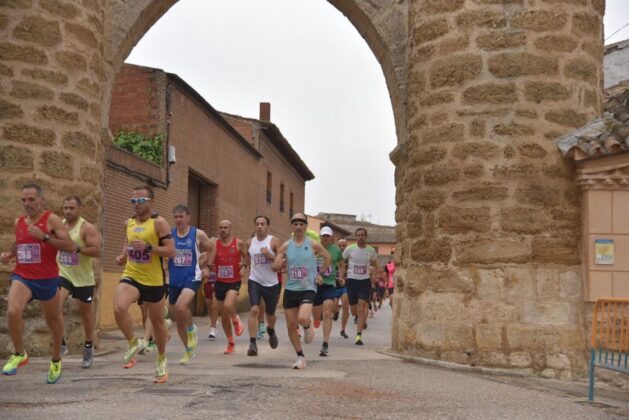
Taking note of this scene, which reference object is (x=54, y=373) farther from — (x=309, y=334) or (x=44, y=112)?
(x=309, y=334)

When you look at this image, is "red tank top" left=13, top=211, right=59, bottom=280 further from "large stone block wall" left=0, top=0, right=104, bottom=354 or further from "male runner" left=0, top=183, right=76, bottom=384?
"large stone block wall" left=0, top=0, right=104, bottom=354

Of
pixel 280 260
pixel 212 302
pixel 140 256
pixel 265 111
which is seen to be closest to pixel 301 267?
pixel 280 260

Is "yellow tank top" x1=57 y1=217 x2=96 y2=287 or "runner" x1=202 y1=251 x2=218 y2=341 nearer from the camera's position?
"yellow tank top" x1=57 y1=217 x2=96 y2=287

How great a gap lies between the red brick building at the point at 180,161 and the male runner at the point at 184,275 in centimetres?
570

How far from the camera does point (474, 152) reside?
9.76 m

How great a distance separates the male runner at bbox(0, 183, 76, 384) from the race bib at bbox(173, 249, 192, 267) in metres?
2.05

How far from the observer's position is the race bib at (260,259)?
33.2 ft

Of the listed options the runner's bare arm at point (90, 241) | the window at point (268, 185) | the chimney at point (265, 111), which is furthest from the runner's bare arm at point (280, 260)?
the chimney at point (265, 111)

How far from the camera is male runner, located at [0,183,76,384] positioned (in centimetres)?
702

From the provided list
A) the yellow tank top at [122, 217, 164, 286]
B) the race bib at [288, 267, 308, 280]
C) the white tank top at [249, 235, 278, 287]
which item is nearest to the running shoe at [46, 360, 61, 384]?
the yellow tank top at [122, 217, 164, 286]

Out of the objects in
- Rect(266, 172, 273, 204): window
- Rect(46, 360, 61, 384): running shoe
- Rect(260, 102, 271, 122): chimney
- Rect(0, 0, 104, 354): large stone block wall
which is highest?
Rect(260, 102, 271, 122): chimney

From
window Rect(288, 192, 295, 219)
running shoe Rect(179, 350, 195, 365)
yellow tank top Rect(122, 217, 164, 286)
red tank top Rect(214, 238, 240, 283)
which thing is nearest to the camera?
yellow tank top Rect(122, 217, 164, 286)

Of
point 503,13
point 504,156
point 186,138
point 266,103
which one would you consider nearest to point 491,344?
point 504,156

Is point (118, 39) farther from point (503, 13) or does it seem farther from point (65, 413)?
point (65, 413)
